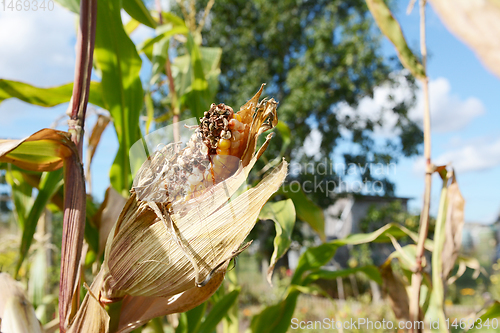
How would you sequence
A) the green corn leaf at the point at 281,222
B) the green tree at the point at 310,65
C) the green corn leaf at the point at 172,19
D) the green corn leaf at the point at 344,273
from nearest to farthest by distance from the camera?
1. the green corn leaf at the point at 281,222
2. the green corn leaf at the point at 344,273
3. the green corn leaf at the point at 172,19
4. the green tree at the point at 310,65

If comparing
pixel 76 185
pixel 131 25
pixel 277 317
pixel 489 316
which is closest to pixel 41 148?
pixel 76 185

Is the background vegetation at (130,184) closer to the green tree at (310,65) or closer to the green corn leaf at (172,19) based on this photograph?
the green corn leaf at (172,19)

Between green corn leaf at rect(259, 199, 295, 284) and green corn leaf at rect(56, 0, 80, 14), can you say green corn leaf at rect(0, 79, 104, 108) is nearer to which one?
green corn leaf at rect(56, 0, 80, 14)

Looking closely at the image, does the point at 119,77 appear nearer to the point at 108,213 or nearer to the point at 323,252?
the point at 108,213

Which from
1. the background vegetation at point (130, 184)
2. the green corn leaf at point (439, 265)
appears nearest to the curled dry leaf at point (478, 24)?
the background vegetation at point (130, 184)

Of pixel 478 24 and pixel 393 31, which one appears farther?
pixel 393 31

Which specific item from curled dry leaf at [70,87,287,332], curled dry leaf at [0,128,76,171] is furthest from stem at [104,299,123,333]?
curled dry leaf at [0,128,76,171]
